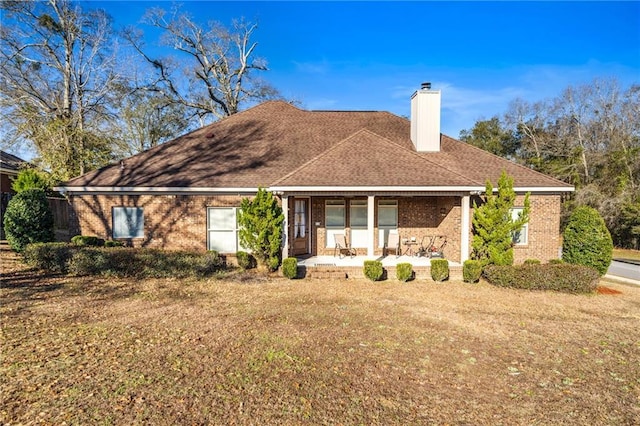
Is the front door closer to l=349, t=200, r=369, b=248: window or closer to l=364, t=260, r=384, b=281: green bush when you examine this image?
l=349, t=200, r=369, b=248: window

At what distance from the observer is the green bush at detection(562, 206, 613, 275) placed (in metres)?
11.0

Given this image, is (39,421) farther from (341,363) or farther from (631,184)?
(631,184)

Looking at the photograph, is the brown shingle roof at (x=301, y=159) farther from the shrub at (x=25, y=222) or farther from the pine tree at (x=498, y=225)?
the shrub at (x=25, y=222)

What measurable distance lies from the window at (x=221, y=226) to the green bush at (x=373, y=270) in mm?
4797

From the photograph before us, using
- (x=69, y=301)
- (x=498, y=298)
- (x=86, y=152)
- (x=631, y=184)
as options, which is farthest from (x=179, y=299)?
(x=631, y=184)

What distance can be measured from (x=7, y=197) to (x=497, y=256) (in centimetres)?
2034

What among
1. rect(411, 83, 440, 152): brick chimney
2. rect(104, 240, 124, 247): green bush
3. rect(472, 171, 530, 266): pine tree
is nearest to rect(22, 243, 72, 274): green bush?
rect(104, 240, 124, 247): green bush

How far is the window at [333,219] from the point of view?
13.4m

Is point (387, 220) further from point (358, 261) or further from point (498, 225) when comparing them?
point (498, 225)

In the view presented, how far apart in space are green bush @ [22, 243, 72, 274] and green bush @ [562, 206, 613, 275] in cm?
1512

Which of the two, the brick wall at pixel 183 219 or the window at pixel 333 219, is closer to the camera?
the brick wall at pixel 183 219

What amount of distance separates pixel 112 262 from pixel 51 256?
1770 millimetres

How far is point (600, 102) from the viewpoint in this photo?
1236 inches

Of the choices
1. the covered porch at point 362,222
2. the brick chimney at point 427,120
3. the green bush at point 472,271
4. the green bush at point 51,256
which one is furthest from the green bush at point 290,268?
the brick chimney at point 427,120
